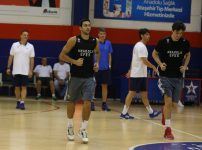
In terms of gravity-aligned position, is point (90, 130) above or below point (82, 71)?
below

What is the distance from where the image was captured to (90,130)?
7652 millimetres

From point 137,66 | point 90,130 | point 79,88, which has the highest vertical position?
point 137,66

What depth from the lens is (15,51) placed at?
10867mm

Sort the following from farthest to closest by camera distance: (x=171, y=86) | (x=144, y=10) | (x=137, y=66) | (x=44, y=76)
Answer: (x=144, y=10) < (x=44, y=76) < (x=137, y=66) < (x=171, y=86)

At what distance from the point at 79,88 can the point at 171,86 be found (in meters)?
1.54

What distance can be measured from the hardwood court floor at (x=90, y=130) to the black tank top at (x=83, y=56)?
100 cm

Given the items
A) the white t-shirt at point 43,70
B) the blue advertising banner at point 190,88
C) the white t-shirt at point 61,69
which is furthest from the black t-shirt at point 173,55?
the white t-shirt at point 43,70

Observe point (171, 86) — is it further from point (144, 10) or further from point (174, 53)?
point (144, 10)

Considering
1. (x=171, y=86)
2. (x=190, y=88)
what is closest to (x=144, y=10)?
(x=190, y=88)

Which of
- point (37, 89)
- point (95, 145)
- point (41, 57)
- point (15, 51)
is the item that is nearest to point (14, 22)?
point (41, 57)

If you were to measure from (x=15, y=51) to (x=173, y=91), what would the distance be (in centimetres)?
505

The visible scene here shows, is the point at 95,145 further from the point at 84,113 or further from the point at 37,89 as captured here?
the point at 37,89

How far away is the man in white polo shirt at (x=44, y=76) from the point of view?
14.2 metres

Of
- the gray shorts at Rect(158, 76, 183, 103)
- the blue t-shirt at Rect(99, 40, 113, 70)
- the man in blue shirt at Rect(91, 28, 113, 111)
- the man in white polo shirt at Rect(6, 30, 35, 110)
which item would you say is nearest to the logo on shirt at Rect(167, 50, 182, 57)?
the gray shorts at Rect(158, 76, 183, 103)
